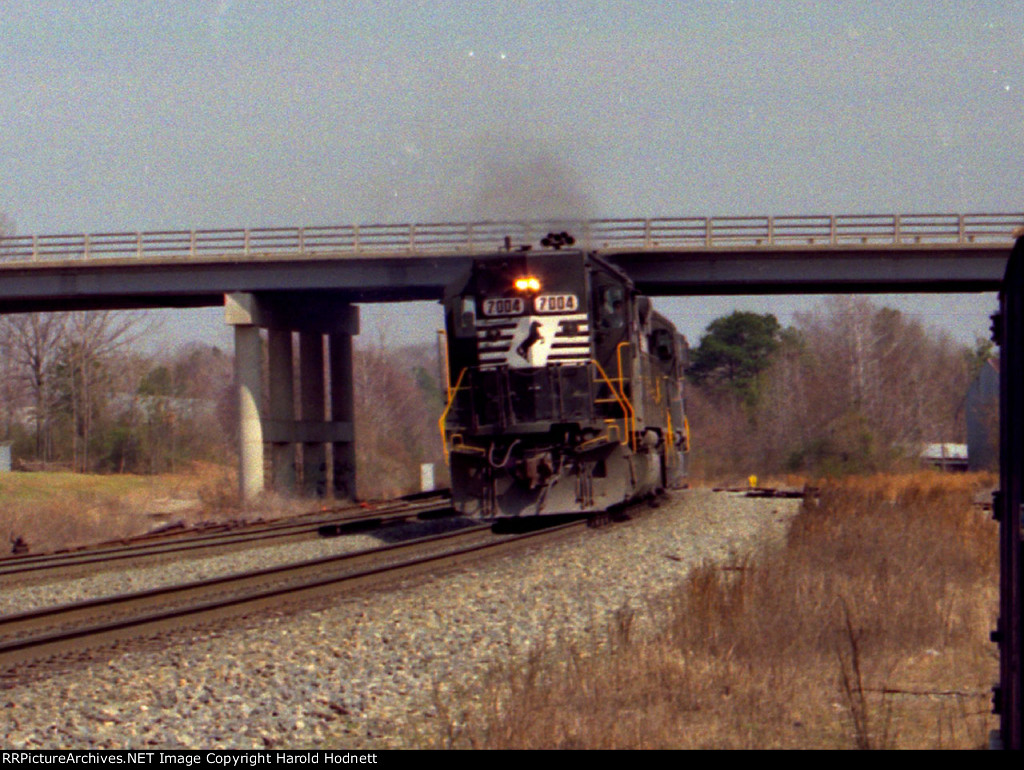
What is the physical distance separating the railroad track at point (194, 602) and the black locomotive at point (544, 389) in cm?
104

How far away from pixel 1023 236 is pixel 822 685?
333 centimetres

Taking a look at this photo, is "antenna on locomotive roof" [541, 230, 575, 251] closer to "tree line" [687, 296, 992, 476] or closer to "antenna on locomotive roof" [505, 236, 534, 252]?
"antenna on locomotive roof" [505, 236, 534, 252]

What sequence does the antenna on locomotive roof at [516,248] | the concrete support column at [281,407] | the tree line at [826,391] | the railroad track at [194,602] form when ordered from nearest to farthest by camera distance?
the railroad track at [194,602]
the antenna on locomotive roof at [516,248]
the concrete support column at [281,407]
the tree line at [826,391]

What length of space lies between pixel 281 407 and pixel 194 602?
883 inches

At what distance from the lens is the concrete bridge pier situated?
30.9m

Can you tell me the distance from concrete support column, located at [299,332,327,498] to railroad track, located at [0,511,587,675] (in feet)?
66.5

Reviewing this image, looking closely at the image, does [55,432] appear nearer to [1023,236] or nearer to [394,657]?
[394,657]

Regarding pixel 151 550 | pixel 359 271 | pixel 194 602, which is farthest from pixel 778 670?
pixel 359 271

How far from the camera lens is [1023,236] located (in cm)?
415

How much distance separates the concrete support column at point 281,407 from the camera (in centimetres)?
3222

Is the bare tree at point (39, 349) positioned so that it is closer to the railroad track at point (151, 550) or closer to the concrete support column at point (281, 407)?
the concrete support column at point (281, 407)

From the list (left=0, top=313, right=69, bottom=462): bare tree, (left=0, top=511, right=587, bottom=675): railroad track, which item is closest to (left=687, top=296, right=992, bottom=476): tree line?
(left=0, top=511, right=587, bottom=675): railroad track

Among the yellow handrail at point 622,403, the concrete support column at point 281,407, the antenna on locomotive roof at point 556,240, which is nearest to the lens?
the yellow handrail at point 622,403

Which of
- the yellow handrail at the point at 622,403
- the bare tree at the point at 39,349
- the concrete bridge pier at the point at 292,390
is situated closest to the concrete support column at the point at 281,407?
the concrete bridge pier at the point at 292,390
